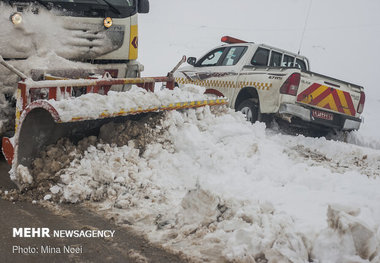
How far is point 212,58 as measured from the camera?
813 cm

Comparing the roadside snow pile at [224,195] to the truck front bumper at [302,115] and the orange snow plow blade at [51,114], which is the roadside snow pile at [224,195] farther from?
the truck front bumper at [302,115]

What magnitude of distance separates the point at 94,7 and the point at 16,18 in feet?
3.60

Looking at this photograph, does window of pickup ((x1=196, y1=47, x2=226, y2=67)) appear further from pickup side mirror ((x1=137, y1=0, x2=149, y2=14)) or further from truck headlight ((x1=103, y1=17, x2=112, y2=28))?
truck headlight ((x1=103, y1=17, x2=112, y2=28))

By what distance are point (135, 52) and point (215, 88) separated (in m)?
2.23

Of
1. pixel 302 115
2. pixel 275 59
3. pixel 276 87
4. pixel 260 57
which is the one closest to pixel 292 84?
pixel 276 87

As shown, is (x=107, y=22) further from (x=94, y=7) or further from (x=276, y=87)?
(x=276, y=87)

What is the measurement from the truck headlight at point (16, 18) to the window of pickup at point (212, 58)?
4126 mm

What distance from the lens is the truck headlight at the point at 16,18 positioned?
4.73 metres

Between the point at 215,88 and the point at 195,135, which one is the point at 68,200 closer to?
the point at 195,135

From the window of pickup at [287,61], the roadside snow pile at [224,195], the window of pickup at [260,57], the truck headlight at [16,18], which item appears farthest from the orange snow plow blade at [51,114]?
the window of pickup at [287,61]

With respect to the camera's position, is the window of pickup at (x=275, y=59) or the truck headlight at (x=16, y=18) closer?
the truck headlight at (x=16, y=18)

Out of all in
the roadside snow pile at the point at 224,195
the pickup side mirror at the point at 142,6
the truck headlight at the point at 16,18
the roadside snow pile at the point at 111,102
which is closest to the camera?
the roadside snow pile at the point at 224,195

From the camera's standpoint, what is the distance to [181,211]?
3268mm

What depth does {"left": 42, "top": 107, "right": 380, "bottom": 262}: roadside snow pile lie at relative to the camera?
2.61 m
